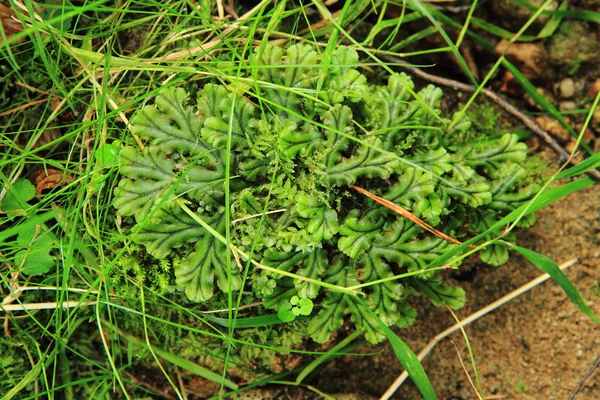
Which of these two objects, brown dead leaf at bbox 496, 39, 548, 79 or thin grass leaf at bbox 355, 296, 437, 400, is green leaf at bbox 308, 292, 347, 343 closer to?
thin grass leaf at bbox 355, 296, 437, 400

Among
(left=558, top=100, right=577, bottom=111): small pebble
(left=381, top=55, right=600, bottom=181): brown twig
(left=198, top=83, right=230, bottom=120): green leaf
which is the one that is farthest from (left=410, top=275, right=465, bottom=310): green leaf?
(left=558, top=100, right=577, bottom=111): small pebble

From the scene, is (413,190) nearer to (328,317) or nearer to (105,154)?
(328,317)

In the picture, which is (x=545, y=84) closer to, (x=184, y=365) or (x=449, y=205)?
(x=449, y=205)

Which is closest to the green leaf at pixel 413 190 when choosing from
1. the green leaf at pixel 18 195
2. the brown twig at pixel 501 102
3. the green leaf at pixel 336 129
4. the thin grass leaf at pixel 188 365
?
the green leaf at pixel 336 129

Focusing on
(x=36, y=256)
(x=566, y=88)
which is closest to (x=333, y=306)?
(x=36, y=256)

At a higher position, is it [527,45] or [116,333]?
[527,45]

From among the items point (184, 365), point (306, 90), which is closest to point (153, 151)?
point (306, 90)
